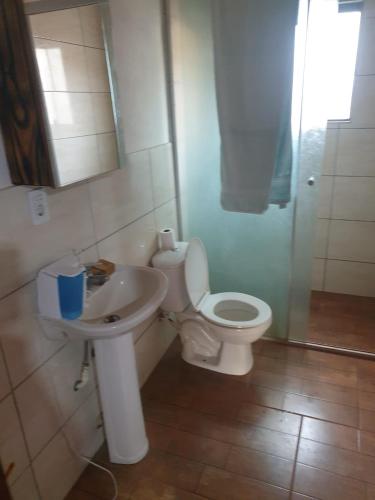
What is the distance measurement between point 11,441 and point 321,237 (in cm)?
238

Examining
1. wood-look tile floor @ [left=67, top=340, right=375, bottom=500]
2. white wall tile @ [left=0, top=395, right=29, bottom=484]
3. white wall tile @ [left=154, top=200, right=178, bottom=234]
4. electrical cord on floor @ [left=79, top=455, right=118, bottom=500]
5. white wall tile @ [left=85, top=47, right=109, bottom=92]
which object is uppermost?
white wall tile @ [left=85, top=47, right=109, bottom=92]

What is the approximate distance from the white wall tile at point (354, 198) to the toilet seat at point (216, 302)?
1048mm

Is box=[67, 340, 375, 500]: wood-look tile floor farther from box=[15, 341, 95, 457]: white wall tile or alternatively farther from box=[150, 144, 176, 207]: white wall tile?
box=[150, 144, 176, 207]: white wall tile

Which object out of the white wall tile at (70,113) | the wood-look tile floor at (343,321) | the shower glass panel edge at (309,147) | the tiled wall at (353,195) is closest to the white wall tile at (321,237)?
the tiled wall at (353,195)

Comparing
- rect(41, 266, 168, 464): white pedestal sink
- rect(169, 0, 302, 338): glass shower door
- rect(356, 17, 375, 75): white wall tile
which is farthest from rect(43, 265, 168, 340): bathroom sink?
rect(356, 17, 375, 75): white wall tile

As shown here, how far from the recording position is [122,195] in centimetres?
177

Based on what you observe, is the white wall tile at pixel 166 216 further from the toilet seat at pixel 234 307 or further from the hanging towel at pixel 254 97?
the toilet seat at pixel 234 307

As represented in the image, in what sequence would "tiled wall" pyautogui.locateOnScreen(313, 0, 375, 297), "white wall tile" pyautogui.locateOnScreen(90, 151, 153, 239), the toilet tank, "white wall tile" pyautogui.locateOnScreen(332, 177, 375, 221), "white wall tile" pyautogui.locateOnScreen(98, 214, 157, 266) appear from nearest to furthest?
1. "white wall tile" pyautogui.locateOnScreen(90, 151, 153, 239)
2. "white wall tile" pyautogui.locateOnScreen(98, 214, 157, 266)
3. the toilet tank
4. "tiled wall" pyautogui.locateOnScreen(313, 0, 375, 297)
5. "white wall tile" pyautogui.locateOnScreen(332, 177, 375, 221)

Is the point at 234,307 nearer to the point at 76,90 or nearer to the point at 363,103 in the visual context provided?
the point at 76,90

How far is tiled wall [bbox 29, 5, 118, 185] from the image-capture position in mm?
1284

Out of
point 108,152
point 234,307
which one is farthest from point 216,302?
point 108,152

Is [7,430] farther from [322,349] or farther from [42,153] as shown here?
[322,349]

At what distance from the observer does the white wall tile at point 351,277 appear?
2.81m

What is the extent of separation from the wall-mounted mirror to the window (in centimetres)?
143
